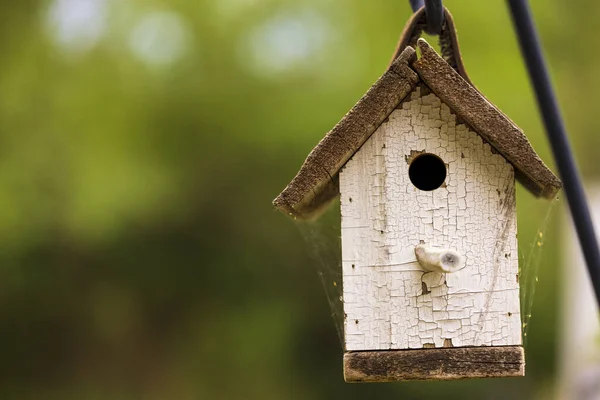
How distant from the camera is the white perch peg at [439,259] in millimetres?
941

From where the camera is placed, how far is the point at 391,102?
985 mm

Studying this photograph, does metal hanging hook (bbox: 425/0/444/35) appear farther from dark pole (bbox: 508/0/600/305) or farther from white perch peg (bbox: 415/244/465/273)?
white perch peg (bbox: 415/244/465/273)

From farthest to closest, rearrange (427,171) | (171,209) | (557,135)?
(171,209) → (427,171) → (557,135)

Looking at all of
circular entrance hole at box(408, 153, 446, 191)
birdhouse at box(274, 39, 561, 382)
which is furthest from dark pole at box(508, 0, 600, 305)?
circular entrance hole at box(408, 153, 446, 191)

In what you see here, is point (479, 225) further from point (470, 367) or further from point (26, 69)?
point (26, 69)

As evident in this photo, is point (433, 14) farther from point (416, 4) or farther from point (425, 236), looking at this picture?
point (425, 236)

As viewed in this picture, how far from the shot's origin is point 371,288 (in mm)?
998

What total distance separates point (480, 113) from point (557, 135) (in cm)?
13

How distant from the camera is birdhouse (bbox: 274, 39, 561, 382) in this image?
96cm

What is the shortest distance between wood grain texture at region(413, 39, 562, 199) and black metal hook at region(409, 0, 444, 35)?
46 millimetres

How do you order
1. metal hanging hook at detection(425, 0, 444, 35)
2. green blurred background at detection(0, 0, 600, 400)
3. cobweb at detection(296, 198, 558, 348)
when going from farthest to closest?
green blurred background at detection(0, 0, 600, 400), cobweb at detection(296, 198, 558, 348), metal hanging hook at detection(425, 0, 444, 35)

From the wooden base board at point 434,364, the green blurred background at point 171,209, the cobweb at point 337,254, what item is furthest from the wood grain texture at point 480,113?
the green blurred background at point 171,209

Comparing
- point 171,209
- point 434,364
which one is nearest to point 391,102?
point 434,364

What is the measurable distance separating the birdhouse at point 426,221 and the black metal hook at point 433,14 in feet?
0.17
